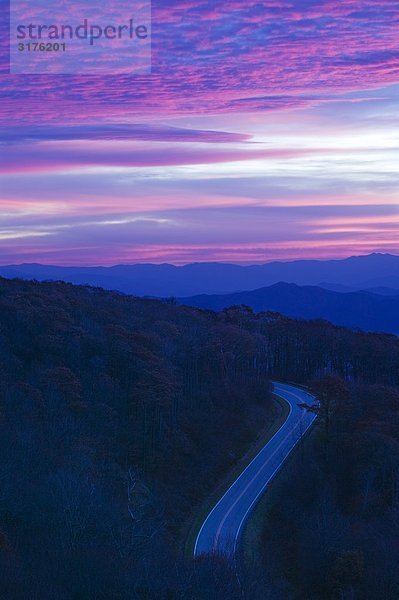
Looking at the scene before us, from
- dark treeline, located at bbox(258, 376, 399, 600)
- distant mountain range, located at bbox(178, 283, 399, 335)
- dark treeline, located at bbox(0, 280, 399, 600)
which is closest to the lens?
dark treeline, located at bbox(0, 280, 399, 600)

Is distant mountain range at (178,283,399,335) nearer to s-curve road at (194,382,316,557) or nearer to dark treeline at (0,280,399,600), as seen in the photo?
dark treeline at (0,280,399,600)

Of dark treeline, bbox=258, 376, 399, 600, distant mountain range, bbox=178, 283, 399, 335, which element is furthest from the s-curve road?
distant mountain range, bbox=178, 283, 399, 335

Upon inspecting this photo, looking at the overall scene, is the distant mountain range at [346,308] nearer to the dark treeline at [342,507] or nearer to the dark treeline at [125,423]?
the dark treeline at [125,423]

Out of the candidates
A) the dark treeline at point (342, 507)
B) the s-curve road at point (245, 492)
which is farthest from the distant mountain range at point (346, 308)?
the dark treeline at point (342, 507)

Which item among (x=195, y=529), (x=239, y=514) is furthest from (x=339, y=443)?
(x=195, y=529)

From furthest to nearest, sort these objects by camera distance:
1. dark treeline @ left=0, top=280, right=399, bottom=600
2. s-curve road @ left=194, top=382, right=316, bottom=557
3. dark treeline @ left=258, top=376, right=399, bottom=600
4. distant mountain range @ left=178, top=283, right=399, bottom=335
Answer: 1. distant mountain range @ left=178, top=283, right=399, bottom=335
2. s-curve road @ left=194, top=382, right=316, bottom=557
3. dark treeline @ left=258, top=376, right=399, bottom=600
4. dark treeline @ left=0, top=280, right=399, bottom=600

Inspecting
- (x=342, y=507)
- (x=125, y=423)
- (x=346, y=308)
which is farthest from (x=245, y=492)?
(x=346, y=308)
